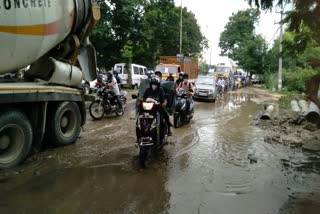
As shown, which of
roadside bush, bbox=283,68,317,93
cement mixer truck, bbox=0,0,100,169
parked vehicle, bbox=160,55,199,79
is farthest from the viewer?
roadside bush, bbox=283,68,317,93

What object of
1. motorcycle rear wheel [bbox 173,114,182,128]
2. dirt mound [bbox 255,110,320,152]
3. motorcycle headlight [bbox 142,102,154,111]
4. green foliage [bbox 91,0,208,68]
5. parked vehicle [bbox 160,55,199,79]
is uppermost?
green foliage [bbox 91,0,208,68]

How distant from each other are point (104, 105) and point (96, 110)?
0.55 meters

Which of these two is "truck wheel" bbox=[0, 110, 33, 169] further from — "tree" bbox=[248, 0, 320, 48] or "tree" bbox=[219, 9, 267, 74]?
"tree" bbox=[219, 9, 267, 74]

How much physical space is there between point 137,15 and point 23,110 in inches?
636

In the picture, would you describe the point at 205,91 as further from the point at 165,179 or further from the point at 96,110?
the point at 165,179

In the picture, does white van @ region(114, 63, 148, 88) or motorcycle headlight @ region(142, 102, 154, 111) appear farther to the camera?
white van @ region(114, 63, 148, 88)

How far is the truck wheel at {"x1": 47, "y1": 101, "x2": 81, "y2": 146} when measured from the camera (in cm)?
806

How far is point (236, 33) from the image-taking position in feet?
252

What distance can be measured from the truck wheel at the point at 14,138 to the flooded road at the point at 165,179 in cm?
22

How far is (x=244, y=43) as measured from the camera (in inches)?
2483

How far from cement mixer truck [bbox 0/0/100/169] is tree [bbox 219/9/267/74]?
46745 mm

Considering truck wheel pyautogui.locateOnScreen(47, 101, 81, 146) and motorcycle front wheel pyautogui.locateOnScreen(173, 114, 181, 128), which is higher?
truck wheel pyautogui.locateOnScreen(47, 101, 81, 146)

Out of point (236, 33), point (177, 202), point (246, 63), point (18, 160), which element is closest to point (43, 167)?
point (18, 160)

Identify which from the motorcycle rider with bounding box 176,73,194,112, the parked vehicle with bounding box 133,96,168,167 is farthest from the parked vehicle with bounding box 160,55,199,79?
the parked vehicle with bounding box 133,96,168,167
